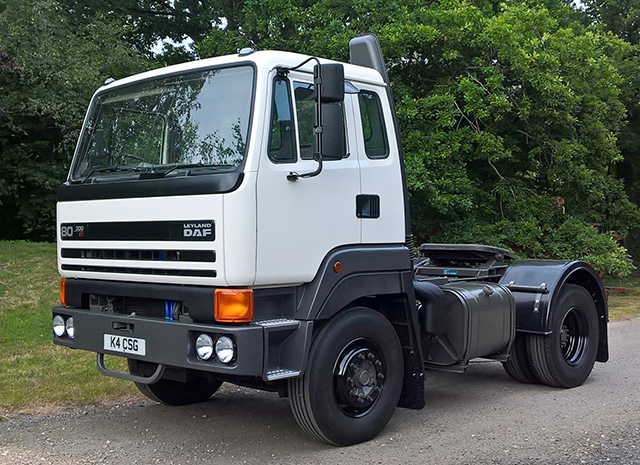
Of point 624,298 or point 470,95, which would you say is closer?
point 470,95

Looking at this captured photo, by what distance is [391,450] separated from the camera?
525 centimetres

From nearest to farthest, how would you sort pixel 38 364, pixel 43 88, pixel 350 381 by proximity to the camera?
pixel 350 381, pixel 38 364, pixel 43 88

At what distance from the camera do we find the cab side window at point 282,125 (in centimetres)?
489

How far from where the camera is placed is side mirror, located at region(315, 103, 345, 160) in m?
4.87

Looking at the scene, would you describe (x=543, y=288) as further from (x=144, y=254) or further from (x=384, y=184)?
(x=144, y=254)

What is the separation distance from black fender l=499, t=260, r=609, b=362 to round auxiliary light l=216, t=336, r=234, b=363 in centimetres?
353

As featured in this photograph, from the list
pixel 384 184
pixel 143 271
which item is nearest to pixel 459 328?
pixel 384 184

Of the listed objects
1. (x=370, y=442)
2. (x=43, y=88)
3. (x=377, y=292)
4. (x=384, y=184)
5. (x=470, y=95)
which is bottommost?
(x=370, y=442)

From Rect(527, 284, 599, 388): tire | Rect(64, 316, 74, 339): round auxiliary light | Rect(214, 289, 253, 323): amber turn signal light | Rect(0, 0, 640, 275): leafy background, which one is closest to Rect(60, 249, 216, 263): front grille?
Rect(214, 289, 253, 323): amber turn signal light

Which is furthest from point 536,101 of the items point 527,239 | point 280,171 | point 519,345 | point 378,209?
point 280,171

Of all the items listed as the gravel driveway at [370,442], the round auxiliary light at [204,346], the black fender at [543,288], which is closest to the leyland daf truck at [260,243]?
the round auxiliary light at [204,346]

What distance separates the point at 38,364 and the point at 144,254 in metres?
3.71

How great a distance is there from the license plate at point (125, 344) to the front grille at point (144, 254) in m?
0.56

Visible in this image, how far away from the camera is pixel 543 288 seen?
7.16 meters
